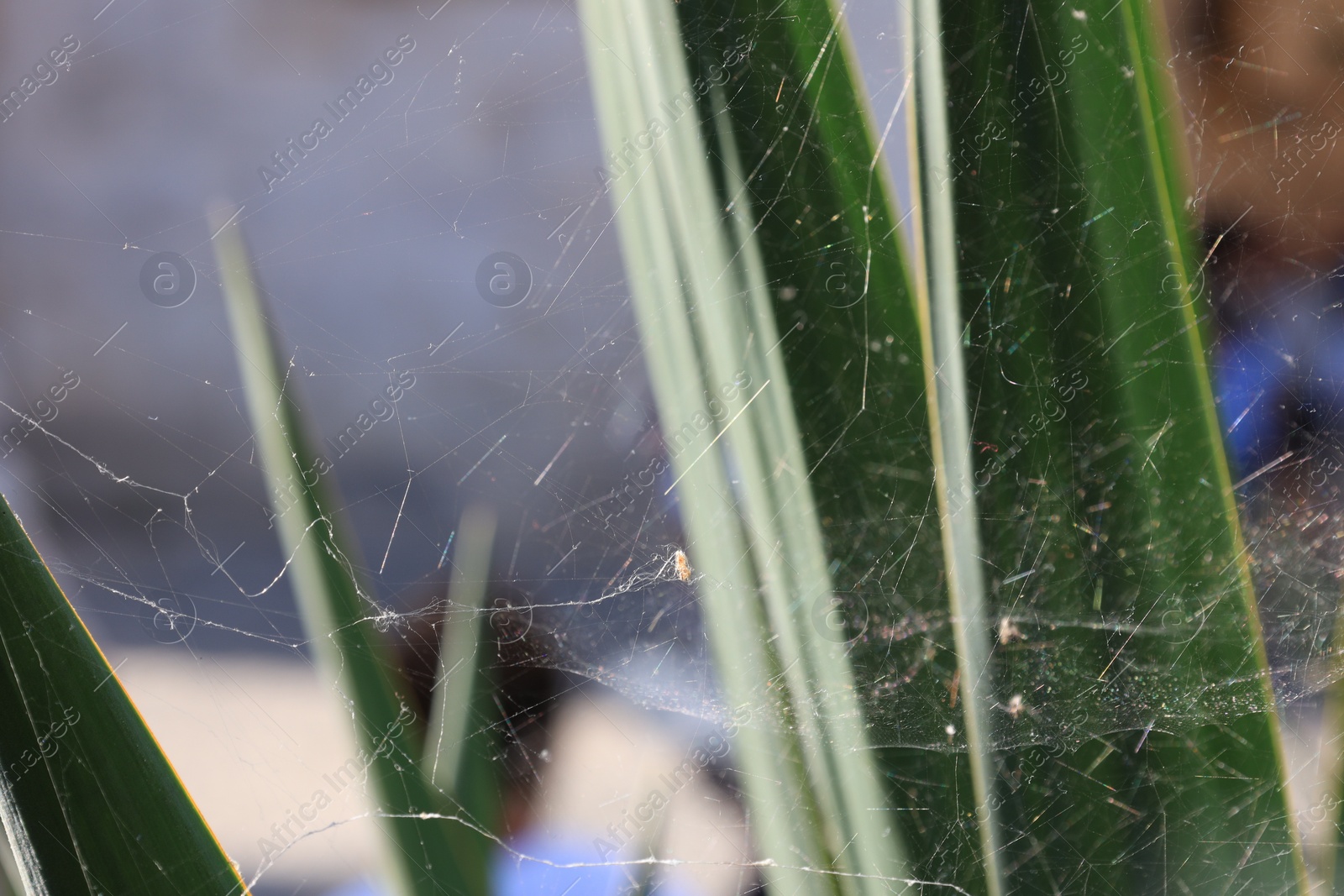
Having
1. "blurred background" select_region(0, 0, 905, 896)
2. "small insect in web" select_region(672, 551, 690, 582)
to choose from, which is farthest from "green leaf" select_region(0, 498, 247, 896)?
"small insect in web" select_region(672, 551, 690, 582)

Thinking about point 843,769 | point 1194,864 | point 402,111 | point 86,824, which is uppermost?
point 402,111

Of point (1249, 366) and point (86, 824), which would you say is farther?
point (1249, 366)

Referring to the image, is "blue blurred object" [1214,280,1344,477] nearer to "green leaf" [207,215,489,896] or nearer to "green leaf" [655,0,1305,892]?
"green leaf" [655,0,1305,892]

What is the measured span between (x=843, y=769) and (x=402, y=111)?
0.48 meters

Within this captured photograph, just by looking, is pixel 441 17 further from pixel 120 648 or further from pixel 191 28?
pixel 120 648

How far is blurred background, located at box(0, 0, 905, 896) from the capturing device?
1.56 ft

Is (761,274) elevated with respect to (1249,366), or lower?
elevated

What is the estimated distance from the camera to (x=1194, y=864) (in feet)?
1.72

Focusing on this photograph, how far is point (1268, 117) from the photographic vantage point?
1.63 ft

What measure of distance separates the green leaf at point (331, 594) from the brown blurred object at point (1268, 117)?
56cm

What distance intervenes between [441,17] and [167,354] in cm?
26

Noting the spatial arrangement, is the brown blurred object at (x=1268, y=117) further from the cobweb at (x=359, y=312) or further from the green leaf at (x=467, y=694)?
the green leaf at (x=467, y=694)

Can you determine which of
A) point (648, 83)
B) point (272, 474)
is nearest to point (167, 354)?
point (272, 474)

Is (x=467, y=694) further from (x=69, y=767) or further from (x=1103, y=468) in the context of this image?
(x=1103, y=468)
